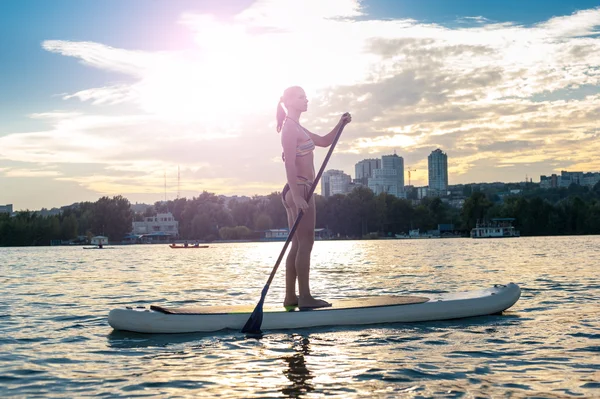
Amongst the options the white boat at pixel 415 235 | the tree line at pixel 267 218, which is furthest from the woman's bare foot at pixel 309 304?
the white boat at pixel 415 235

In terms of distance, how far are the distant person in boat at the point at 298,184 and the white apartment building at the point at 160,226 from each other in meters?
181

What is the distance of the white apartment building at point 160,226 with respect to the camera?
630ft

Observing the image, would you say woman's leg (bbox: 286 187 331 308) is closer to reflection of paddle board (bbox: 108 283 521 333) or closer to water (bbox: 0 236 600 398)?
reflection of paddle board (bbox: 108 283 521 333)

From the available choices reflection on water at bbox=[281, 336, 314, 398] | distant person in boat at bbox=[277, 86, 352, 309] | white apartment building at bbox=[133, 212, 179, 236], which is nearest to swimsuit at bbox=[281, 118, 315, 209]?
distant person in boat at bbox=[277, 86, 352, 309]

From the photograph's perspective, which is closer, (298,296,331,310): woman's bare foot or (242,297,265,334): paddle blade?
(242,297,265,334): paddle blade

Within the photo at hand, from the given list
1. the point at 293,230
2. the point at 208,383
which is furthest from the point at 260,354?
the point at 293,230

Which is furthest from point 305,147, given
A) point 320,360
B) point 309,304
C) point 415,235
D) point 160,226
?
point 160,226

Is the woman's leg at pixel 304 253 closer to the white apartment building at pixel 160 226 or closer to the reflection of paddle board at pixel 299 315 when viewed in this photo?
the reflection of paddle board at pixel 299 315

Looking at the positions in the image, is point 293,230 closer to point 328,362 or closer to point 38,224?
point 328,362

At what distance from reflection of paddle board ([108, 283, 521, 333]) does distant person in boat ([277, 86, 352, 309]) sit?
0.51 metres

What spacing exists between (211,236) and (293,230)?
16529 centimetres

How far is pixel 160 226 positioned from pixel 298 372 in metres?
192

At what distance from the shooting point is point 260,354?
28.8ft

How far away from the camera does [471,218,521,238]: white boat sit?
142875mm
